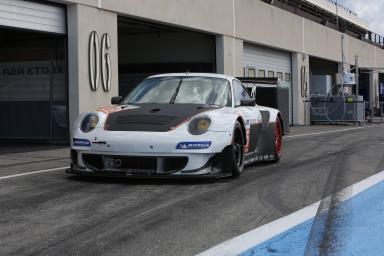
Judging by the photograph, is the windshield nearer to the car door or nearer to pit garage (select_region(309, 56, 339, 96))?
the car door

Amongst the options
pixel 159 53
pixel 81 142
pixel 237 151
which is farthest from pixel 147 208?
pixel 159 53

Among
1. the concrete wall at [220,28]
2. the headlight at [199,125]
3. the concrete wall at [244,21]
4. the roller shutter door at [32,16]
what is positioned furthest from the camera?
the concrete wall at [244,21]

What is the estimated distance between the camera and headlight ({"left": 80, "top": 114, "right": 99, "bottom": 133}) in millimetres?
7857

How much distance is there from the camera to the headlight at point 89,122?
7.86 meters

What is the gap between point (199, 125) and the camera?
7680 mm

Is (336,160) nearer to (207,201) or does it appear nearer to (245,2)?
(207,201)

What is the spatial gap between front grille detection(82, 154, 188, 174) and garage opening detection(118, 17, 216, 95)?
1566 cm

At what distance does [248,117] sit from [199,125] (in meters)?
1.54

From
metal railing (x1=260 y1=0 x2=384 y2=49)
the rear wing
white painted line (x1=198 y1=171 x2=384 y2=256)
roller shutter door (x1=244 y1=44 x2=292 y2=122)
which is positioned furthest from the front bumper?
metal railing (x1=260 y1=0 x2=384 y2=49)

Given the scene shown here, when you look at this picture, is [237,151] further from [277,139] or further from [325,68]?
[325,68]

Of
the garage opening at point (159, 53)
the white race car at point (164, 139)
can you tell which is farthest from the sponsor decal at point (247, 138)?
the garage opening at point (159, 53)

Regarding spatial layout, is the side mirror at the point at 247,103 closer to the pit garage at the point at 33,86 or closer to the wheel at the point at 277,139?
the wheel at the point at 277,139

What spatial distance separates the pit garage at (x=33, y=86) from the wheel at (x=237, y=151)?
8.03 metres

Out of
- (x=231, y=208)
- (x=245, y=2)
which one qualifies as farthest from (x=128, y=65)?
(x=231, y=208)
